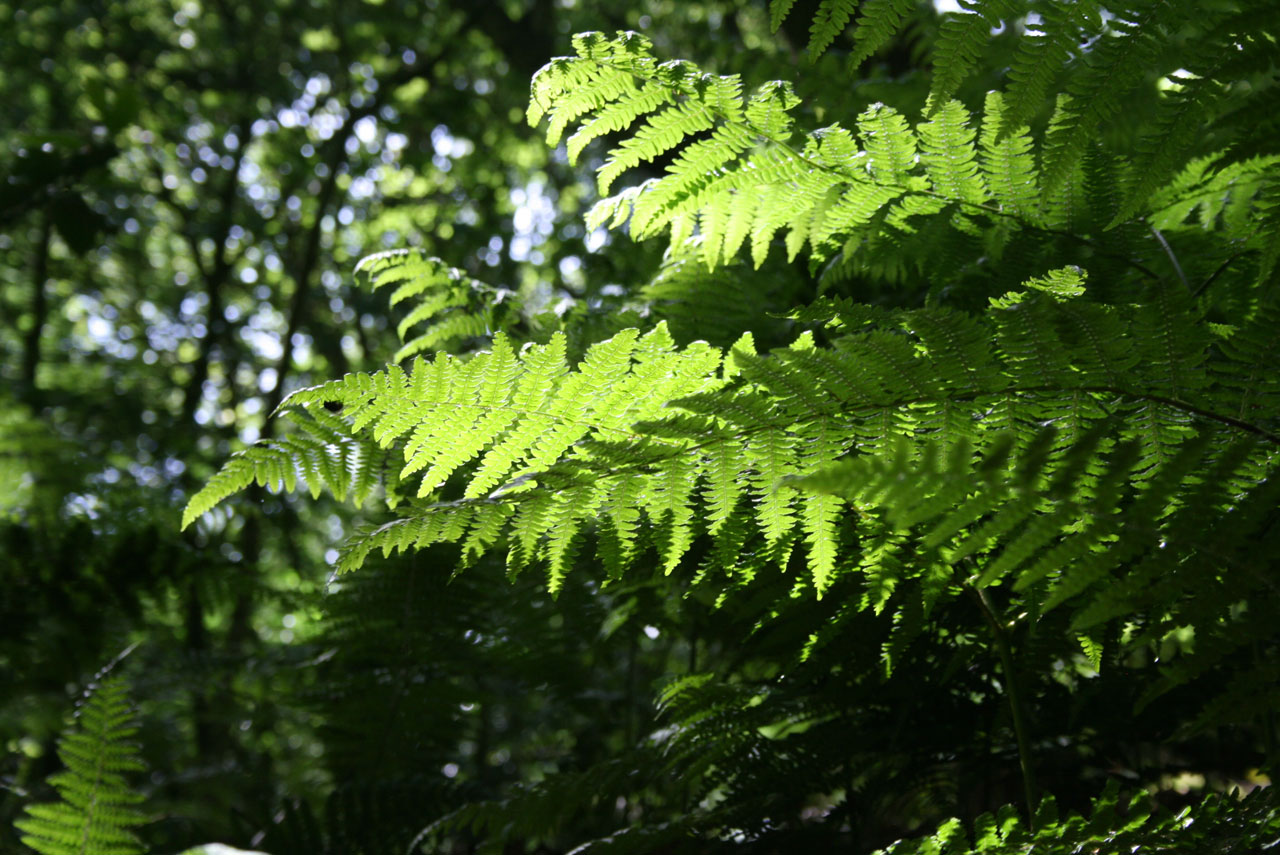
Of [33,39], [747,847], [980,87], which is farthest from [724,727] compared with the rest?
[33,39]

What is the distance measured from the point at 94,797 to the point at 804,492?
1049 mm

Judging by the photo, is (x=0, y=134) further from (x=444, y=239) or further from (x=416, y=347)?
(x=416, y=347)

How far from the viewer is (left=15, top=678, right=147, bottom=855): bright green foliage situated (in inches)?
42.7

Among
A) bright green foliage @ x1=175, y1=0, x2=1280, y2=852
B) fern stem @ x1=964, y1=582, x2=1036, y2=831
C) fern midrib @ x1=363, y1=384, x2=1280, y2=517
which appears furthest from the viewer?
fern stem @ x1=964, y1=582, x2=1036, y2=831

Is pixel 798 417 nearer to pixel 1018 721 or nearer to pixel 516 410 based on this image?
pixel 516 410

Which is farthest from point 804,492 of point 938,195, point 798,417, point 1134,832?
point 938,195

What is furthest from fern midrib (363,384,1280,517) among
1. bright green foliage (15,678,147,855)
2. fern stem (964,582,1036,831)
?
bright green foliage (15,678,147,855)

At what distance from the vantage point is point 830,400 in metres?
1.02

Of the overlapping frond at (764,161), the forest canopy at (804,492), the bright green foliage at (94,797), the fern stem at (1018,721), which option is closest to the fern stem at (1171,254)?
the forest canopy at (804,492)

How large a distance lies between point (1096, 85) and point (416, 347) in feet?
4.35

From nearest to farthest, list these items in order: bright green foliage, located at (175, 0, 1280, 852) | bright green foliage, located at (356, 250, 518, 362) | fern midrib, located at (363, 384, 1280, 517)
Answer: bright green foliage, located at (175, 0, 1280, 852) < fern midrib, located at (363, 384, 1280, 517) < bright green foliage, located at (356, 250, 518, 362)

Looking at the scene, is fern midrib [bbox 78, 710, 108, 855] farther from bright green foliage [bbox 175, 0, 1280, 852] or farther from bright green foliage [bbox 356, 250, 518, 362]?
bright green foliage [bbox 356, 250, 518, 362]

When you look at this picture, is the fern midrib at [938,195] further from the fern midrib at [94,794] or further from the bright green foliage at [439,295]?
the fern midrib at [94,794]

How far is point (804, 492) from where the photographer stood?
1025 millimetres
